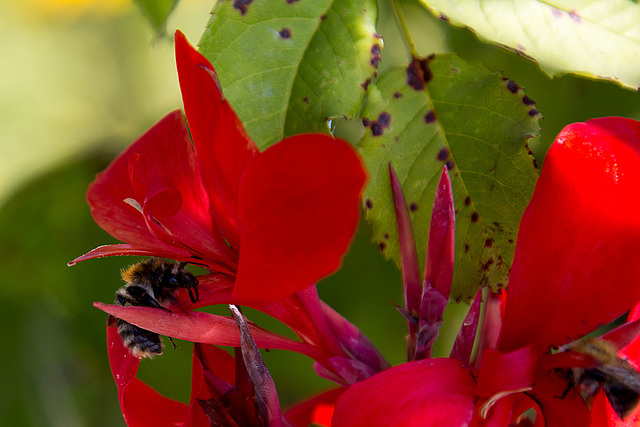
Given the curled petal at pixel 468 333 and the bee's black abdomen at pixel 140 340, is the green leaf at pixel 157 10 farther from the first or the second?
the curled petal at pixel 468 333

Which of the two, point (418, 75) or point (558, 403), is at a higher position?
point (418, 75)

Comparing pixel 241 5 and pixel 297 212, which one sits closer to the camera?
pixel 297 212

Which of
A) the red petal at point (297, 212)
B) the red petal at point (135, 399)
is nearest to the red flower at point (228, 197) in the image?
the red petal at point (297, 212)

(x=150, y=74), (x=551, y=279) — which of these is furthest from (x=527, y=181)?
(x=150, y=74)

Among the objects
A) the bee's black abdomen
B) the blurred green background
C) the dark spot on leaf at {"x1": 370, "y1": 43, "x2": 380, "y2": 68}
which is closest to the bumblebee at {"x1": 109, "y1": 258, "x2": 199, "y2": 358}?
the bee's black abdomen

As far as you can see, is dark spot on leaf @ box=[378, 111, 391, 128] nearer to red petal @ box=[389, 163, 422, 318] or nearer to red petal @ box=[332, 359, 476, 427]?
red petal @ box=[389, 163, 422, 318]

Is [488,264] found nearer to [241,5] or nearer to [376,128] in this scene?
[376,128]

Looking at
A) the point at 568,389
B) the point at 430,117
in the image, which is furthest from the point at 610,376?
the point at 430,117

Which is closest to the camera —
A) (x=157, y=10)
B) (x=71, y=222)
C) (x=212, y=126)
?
(x=212, y=126)

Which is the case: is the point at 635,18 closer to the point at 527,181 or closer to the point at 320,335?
the point at 527,181
